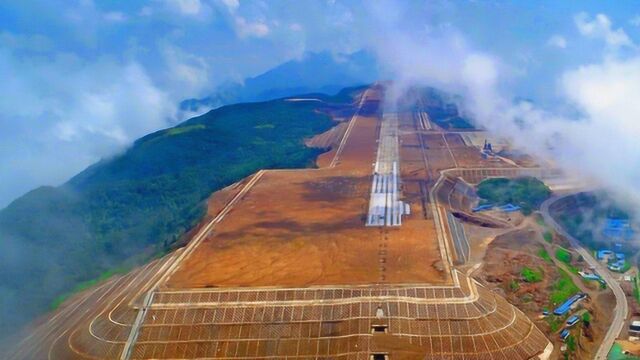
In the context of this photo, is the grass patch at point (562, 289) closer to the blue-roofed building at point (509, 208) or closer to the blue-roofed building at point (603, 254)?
the blue-roofed building at point (603, 254)

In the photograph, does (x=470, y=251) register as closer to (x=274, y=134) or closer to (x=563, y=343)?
(x=563, y=343)

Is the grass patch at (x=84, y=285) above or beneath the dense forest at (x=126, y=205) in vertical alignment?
beneath

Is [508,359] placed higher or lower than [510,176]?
lower

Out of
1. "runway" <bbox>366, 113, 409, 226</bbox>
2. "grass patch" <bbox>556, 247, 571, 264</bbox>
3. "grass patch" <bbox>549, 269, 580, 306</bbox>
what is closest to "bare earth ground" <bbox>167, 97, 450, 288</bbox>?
"runway" <bbox>366, 113, 409, 226</bbox>

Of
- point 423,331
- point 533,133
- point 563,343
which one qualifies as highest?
point 533,133

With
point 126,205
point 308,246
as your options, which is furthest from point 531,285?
point 126,205

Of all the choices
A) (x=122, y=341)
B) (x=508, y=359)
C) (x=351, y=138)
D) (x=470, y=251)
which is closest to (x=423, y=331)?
(x=508, y=359)

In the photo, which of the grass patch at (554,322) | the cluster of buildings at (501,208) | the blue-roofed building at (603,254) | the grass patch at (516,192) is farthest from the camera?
the grass patch at (516,192)

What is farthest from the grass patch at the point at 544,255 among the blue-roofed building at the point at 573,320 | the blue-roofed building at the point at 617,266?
the blue-roofed building at the point at 573,320
